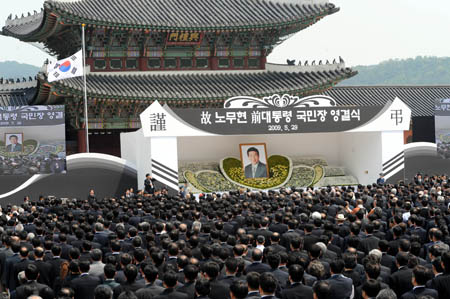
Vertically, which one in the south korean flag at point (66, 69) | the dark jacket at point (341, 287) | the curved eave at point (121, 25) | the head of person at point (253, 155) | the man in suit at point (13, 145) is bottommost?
the dark jacket at point (341, 287)

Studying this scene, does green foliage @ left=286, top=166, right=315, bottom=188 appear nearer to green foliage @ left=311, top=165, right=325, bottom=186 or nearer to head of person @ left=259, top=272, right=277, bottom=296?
green foliage @ left=311, top=165, right=325, bottom=186

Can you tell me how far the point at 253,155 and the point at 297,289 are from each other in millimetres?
20948

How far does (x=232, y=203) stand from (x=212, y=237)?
6.09 meters

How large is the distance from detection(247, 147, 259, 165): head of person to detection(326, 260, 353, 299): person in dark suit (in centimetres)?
2018

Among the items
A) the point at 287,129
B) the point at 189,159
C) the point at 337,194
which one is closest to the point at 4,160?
the point at 189,159

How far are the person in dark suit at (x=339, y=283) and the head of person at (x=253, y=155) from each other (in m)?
20.2

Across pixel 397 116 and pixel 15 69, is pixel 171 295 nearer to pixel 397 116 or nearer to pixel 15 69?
pixel 397 116

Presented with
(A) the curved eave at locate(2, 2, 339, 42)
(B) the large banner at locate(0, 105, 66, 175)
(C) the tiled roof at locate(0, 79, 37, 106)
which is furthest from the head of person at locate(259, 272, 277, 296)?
(C) the tiled roof at locate(0, 79, 37, 106)

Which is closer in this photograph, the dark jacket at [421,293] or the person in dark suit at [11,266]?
the dark jacket at [421,293]

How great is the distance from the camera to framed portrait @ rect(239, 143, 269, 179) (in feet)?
91.5

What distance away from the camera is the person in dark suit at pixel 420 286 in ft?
24.1

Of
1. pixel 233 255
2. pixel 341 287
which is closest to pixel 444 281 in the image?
pixel 341 287

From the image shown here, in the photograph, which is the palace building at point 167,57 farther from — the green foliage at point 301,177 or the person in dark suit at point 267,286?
the person in dark suit at point 267,286

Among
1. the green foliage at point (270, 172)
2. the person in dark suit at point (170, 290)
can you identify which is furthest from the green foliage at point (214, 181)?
the person in dark suit at point (170, 290)
